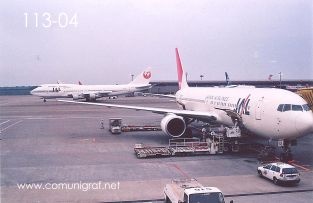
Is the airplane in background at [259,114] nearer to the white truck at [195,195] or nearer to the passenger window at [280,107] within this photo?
the passenger window at [280,107]

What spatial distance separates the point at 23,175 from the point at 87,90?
2539 inches

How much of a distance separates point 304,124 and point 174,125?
36.5ft

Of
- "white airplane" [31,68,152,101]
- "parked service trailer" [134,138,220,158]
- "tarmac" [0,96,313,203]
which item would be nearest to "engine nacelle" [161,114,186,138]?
"tarmac" [0,96,313,203]

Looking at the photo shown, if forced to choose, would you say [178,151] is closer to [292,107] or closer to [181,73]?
[292,107]

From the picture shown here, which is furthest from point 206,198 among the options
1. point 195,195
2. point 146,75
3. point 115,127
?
point 146,75

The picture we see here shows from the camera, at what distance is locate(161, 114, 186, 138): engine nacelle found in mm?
27547

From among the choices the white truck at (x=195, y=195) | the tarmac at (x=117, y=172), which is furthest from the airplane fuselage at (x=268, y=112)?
the white truck at (x=195, y=195)

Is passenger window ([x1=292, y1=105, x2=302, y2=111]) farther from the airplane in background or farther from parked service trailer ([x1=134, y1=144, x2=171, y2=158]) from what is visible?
parked service trailer ([x1=134, y1=144, x2=171, y2=158])

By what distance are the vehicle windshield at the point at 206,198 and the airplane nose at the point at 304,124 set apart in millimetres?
8820

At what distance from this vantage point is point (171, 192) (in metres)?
13.9

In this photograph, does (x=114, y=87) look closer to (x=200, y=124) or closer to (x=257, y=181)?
(x=200, y=124)

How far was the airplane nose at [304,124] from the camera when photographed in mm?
18859

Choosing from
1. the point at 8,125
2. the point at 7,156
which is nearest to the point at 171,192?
the point at 7,156

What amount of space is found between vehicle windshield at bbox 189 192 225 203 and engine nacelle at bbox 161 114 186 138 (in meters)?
15.1
